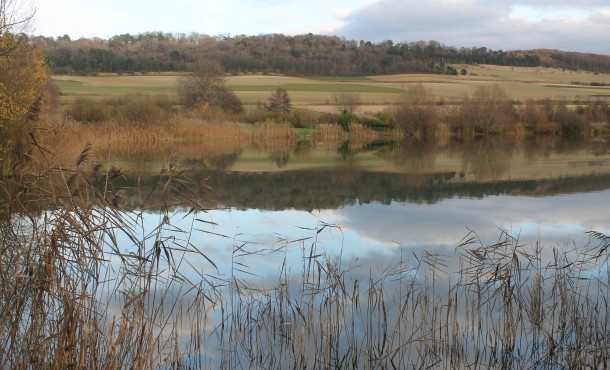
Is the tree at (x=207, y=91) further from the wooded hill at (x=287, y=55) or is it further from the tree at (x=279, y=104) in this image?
the wooded hill at (x=287, y=55)

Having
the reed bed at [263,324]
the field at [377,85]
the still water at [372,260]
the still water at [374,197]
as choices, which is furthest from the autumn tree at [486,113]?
the reed bed at [263,324]

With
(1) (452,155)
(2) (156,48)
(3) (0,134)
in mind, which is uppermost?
(2) (156,48)

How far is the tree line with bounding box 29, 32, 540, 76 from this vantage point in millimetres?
57500

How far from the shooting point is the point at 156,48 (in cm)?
6475

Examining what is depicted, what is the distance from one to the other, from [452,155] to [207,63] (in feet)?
66.1

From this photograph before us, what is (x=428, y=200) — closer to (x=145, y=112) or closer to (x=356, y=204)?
(x=356, y=204)

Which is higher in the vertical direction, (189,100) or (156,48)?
(156,48)

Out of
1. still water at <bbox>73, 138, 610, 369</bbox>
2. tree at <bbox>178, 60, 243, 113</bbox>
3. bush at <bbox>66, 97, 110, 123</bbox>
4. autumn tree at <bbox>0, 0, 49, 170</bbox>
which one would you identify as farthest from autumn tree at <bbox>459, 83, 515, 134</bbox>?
autumn tree at <bbox>0, 0, 49, 170</bbox>

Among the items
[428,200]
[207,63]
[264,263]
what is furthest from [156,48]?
[264,263]

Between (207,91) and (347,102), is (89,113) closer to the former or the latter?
(207,91)

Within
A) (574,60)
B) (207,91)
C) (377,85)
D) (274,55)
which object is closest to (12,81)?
(207,91)

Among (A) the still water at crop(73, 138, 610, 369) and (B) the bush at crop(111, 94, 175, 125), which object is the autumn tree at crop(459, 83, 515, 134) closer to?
(A) the still water at crop(73, 138, 610, 369)

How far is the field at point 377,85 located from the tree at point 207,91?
430cm

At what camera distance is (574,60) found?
71.7 meters
